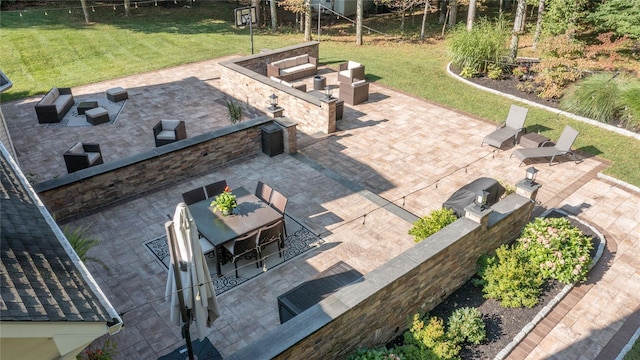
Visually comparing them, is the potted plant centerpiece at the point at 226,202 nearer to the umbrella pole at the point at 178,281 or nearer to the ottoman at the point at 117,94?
the umbrella pole at the point at 178,281

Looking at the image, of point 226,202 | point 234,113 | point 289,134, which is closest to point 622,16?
point 289,134

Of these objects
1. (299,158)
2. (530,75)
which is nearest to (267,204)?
(299,158)

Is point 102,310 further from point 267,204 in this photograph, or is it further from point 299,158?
point 299,158

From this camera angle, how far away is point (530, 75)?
2002 centimetres

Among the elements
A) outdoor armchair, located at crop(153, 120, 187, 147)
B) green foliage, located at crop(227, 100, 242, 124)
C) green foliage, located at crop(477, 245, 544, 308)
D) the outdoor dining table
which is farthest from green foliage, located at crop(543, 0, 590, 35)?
the outdoor dining table

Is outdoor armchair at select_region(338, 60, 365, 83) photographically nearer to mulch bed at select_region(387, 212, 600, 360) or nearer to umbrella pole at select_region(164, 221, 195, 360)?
mulch bed at select_region(387, 212, 600, 360)

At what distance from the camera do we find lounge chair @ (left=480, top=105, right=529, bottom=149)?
14.4 meters

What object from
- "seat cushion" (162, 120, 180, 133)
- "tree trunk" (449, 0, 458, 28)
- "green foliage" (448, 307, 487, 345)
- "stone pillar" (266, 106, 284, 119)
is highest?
"tree trunk" (449, 0, 458, 28)

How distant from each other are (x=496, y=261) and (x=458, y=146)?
244 inches

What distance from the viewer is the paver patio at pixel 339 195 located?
841 centimetres

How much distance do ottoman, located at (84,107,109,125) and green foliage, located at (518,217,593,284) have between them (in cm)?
1381

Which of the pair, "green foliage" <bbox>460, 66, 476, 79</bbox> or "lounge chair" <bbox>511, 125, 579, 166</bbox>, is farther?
"green foliage" <bbox>460, 66, 476, 79</bbox>

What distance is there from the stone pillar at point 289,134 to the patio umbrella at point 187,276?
7.64 meters

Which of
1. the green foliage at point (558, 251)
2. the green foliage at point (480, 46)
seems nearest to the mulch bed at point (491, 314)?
the green foliage at point (558, 251)
